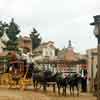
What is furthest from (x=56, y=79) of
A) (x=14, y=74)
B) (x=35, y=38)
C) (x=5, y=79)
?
(x=35, y=38)

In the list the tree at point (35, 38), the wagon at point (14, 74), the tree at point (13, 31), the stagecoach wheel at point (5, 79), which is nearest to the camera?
the wagon at point (14, 74)

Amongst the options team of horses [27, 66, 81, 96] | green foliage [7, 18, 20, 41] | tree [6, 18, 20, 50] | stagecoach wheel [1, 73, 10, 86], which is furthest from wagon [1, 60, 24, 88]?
green foliage [7, 18, 20, 41]

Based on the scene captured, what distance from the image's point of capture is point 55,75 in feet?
87.4

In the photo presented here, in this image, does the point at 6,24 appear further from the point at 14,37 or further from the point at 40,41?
the point at 40,41

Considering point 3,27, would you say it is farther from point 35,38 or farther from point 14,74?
point 14,74

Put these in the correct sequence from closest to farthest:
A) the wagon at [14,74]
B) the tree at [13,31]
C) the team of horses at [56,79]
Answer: the team of horses at [56,79] → the wagon at [14,74] → the tree at [13,31]

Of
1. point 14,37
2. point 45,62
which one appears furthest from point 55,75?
point 14,37

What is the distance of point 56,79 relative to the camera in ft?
86.1

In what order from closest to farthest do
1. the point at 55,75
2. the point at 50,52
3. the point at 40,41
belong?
Result: the point at 55,75 < the point at 50,52 < the point at 40,41

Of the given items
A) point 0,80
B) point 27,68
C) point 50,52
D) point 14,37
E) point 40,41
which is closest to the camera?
point 27,68

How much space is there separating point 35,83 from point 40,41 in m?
61.3

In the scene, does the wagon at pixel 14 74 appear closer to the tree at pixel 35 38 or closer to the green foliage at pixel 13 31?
the green foliage at pixel 13 31

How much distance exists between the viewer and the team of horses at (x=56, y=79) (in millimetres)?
25500

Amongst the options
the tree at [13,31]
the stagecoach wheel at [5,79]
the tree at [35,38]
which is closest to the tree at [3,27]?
the tree at [13,31]
